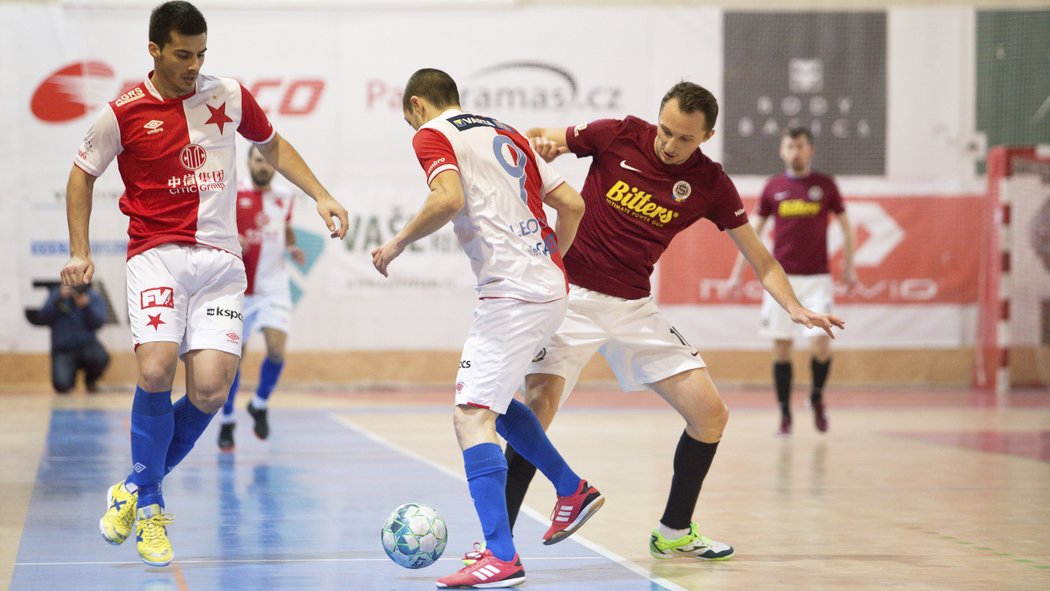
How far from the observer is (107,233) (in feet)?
50.0

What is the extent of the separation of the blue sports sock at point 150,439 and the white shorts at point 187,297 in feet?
0.79

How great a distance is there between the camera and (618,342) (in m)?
5.38

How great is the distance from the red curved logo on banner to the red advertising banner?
23.5 feet

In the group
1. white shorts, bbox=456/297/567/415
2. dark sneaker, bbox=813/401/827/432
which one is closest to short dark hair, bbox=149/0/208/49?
white shorts, bbox=456/297/567/415

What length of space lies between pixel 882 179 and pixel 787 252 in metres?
6.08

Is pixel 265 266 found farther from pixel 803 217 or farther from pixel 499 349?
pixel 499 349

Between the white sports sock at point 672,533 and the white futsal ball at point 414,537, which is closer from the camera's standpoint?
the white futsal ball at point 414,537

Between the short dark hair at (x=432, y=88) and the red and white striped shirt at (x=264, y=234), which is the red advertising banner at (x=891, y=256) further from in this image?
the short dark hair at (x=432, y=88)

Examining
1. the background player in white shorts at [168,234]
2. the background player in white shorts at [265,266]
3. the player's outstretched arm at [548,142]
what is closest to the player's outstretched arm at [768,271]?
the player's outstretched arm at [548,142]

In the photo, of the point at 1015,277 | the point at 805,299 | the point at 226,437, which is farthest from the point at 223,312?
the point at 1015,277

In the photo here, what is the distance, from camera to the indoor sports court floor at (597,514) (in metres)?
5.05

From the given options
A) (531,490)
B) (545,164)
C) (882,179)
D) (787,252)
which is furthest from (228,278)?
(882,179)

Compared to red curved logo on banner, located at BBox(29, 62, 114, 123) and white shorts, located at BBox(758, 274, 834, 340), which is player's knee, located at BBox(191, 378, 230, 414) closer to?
white shorts, located at BBox(758, 274, 834, 340)

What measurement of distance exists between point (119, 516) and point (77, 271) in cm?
101
